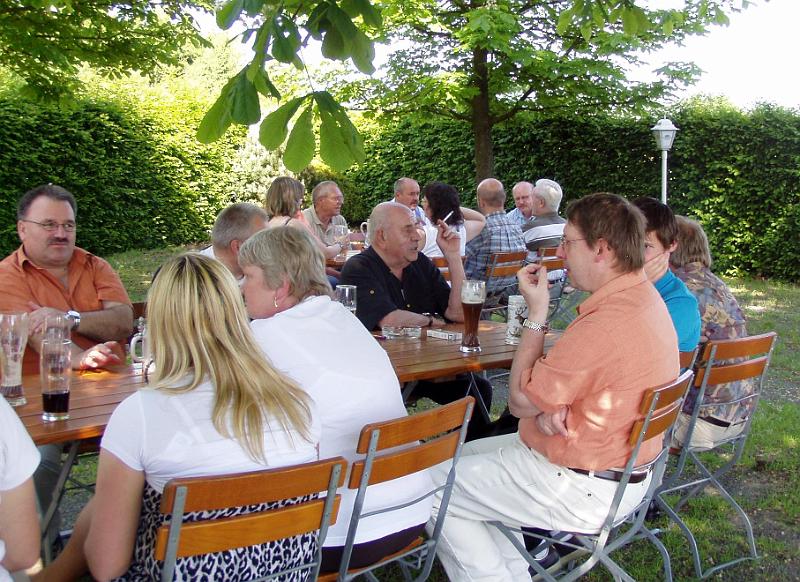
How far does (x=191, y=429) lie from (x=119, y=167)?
12.1m

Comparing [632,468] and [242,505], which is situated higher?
[242,505]

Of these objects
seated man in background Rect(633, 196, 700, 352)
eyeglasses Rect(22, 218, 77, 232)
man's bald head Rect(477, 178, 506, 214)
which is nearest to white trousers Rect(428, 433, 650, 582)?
seated man in background Rect(633, 196, 700, 352)

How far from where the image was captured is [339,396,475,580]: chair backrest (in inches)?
80.4

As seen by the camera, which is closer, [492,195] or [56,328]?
[56,328]

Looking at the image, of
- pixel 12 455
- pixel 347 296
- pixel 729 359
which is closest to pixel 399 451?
pixel 12 455

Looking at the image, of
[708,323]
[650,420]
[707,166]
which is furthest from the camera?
[707,166]

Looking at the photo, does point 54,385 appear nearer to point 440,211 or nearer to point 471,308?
point 471,308

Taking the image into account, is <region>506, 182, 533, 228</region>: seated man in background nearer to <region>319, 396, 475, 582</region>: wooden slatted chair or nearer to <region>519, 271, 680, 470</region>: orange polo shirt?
<region>519, 271, 680, 470</region>: orange polo shirt

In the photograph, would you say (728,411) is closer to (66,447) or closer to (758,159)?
(66,447)

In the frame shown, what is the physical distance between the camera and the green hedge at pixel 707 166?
11914 mm

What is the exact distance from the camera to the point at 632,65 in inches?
474

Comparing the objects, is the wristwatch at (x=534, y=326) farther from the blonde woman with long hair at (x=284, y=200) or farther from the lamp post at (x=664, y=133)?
the lamp post at (x=664, y=133)

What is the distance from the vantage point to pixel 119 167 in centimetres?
1298

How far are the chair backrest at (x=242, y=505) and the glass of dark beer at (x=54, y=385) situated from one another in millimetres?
819
